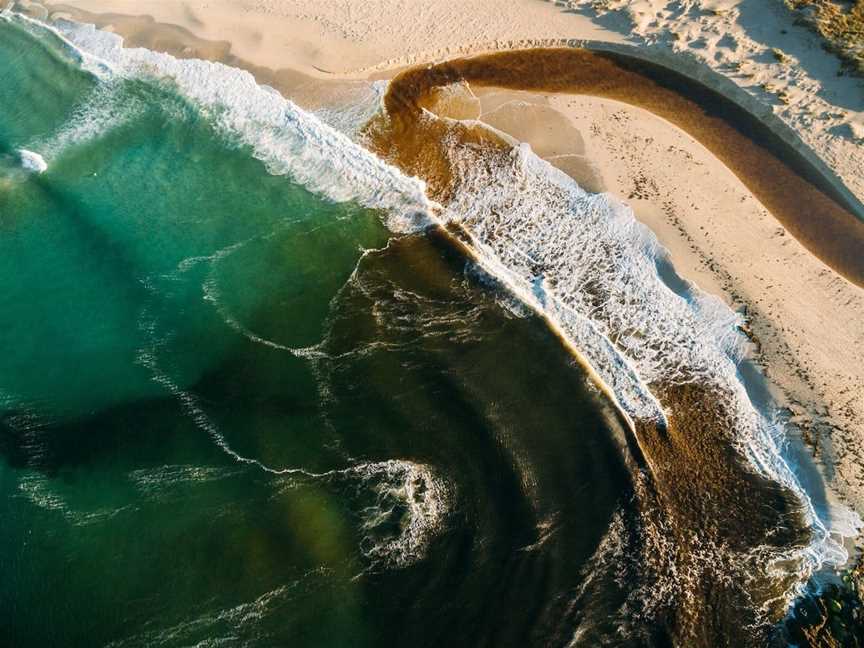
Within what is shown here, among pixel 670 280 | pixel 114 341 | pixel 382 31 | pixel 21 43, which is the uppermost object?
pixel 382 31

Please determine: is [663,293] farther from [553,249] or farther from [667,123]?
[667,123]

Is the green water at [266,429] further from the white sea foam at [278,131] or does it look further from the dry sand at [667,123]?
the dry sand at [667,123]

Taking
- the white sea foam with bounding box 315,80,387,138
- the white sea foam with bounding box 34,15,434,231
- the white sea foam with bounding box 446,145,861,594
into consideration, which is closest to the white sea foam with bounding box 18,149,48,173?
the white sea foam with bounding box 34,15,434,231

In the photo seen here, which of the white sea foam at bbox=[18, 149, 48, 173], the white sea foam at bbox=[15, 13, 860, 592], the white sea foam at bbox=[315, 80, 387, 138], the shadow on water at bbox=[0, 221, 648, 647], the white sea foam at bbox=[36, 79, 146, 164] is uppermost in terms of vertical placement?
the white sea foam at bbox=[315, 80, 387, 138]

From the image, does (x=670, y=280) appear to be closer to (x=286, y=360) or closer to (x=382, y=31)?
(x=286, y=360)

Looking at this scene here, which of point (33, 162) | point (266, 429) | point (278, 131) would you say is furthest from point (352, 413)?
point (33, 162)

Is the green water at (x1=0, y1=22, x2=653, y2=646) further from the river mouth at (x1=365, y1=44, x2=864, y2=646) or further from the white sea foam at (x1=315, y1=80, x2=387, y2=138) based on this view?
the white sea foam at (x1=315, y1=80, x2=387, y2=138)

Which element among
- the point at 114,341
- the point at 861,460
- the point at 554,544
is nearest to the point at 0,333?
the point at 114,341
